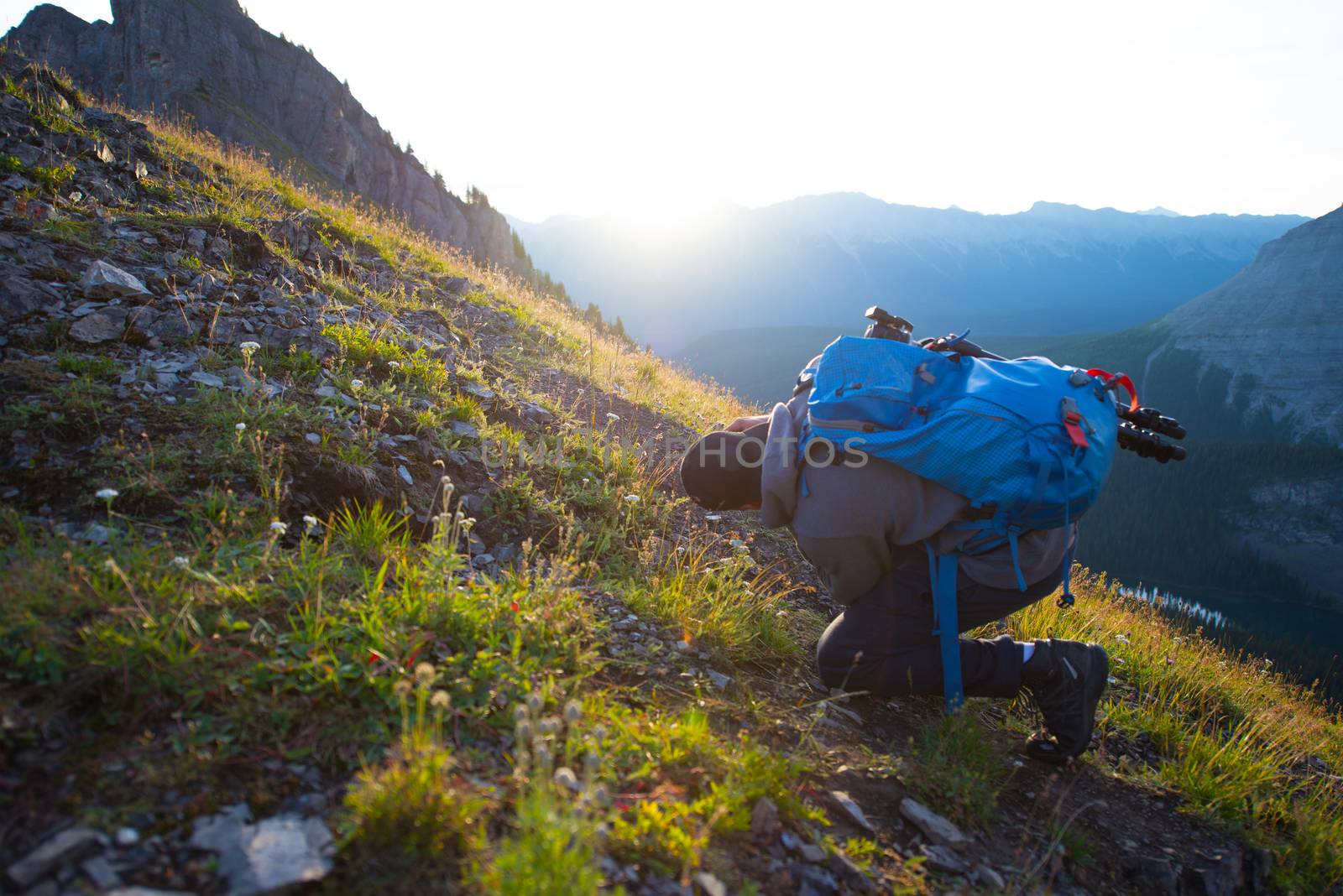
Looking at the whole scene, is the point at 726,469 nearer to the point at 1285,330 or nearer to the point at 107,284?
the point at 107,284

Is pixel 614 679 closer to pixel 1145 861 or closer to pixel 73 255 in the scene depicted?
pixel 1145 861

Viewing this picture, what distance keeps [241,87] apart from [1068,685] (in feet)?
179

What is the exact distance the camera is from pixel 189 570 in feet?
8.18

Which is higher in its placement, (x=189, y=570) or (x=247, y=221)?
(x=247, y=221)

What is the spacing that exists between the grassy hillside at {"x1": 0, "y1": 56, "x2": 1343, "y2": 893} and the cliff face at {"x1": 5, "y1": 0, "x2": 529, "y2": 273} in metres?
36.0

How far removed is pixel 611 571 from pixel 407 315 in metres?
4.67

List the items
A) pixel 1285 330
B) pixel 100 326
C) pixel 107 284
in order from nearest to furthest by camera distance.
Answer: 1. pixel 100 326
2. pixel 107 284
3. pixel 1285 330

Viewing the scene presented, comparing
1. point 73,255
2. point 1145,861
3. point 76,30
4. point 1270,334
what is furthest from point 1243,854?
point 1270,334

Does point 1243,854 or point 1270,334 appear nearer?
point 1243,854

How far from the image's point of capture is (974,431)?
302cm

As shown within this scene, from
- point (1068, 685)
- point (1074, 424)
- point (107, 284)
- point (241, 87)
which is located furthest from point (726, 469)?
point (241, 87)

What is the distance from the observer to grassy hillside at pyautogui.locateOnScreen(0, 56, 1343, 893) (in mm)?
1851

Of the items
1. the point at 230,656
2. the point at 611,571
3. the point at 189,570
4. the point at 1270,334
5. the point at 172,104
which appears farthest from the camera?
the point at 1270,334

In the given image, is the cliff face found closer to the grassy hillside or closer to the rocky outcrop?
the grassy hillside
